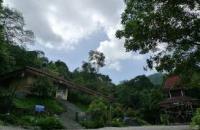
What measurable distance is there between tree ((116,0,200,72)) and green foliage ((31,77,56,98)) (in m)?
22.8

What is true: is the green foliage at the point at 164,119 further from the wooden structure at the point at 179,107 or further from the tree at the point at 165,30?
the tree at the point at 165,30

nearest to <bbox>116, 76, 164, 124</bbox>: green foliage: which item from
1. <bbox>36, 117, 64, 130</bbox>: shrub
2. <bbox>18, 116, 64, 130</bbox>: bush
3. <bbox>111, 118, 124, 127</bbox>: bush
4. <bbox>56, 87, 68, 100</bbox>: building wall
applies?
<bbox>56, 87, 68, 100</bbox>: building wall

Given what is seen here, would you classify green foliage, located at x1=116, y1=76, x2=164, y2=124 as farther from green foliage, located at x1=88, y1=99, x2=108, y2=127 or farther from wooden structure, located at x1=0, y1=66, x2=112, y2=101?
green foliage, located at x1=88, y1=99, x2=108, y2=127

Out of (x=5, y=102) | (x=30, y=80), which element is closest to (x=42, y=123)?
(x=5, y=102)

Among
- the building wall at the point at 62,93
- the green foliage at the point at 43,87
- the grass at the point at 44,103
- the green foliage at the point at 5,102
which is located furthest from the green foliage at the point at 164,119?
the green foliage at the point at 5,102

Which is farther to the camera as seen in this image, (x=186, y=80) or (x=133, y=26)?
(x=186, y=80)

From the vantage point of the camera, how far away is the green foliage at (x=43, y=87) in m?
36.4

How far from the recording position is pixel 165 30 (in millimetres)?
13531

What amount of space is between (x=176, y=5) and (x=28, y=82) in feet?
92.6

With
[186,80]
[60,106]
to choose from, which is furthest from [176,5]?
[60,106]

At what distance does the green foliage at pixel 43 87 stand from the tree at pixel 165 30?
22.8m

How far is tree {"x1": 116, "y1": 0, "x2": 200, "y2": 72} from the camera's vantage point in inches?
519

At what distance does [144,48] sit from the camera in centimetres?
1435

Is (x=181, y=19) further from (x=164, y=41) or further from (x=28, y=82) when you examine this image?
(x=28, y=82)
